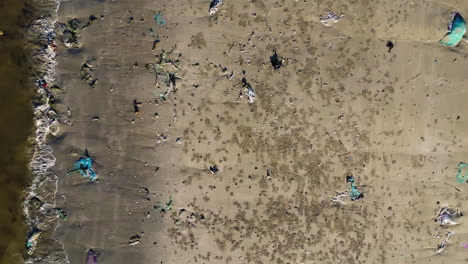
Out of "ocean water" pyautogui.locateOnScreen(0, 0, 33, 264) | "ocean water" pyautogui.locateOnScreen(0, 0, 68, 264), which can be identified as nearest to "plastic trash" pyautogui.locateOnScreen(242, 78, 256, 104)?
"ocean water" pyautogui.locateOnScreen(0, 0, 68, 264)

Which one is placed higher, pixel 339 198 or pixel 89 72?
pixel 89 72

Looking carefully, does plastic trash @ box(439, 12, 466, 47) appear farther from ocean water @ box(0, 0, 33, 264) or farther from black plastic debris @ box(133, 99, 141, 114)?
ocean water @ box(0, 0, 33, 264)

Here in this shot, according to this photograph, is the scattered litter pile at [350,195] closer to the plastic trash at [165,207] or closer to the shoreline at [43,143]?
the plastic trash at [165,207]

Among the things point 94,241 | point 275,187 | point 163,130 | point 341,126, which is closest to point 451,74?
point 341,126

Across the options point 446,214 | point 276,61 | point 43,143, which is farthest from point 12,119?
point 446,214

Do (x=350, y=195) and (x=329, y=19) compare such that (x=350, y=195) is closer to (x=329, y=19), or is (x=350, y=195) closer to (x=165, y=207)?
(x=329, y=19)

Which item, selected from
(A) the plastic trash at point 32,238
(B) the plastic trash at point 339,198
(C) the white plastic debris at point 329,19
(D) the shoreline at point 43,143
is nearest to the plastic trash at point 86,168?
(D) the shoreline at point 43,143
